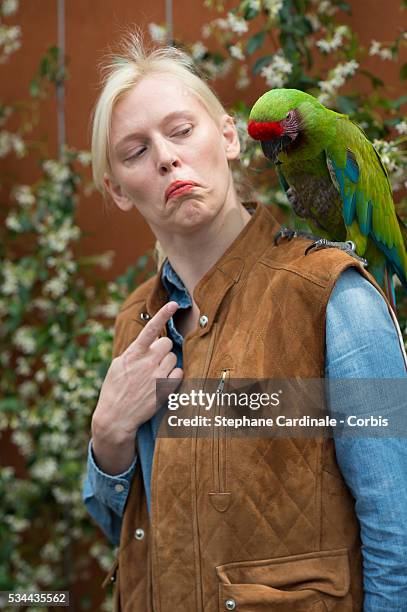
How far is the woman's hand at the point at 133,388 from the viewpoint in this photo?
51.3 inches

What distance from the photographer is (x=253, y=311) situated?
123cm

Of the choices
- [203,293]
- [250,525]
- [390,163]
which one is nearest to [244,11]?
[390,163]

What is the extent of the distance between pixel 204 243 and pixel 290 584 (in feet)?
1.86

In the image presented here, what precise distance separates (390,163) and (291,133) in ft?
1.14

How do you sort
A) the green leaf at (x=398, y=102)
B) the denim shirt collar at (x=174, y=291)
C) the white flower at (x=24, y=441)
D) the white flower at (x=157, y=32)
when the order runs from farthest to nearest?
the white flower at (x=24, y=441) → the white flower at (x=157, y=32) → the green leaf at (x=398, y=102) → the denim shirt collar at (x=174, y=291)

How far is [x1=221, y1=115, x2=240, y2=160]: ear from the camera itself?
1.40 metres

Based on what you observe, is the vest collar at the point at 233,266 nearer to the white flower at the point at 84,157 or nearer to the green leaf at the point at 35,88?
the white flower at the point at 84,157

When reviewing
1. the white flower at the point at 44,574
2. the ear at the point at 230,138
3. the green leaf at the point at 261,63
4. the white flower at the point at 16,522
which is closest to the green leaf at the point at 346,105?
the green leaf at the point at 261,63

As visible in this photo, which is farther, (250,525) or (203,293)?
(203,293)

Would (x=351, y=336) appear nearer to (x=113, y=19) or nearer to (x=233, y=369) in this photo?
(x=233, y=369)

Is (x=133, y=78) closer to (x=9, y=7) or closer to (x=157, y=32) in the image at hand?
(x=157, y=32)

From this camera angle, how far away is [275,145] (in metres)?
1.40

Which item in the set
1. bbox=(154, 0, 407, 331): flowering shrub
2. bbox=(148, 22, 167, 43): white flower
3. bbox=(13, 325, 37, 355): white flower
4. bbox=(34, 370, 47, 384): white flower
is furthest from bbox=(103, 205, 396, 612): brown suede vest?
bbox=(13, 325, 37, 355): white flower

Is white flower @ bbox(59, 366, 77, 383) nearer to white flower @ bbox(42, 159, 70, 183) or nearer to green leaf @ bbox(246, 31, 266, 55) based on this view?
white flower @ bbox(42, 159, 70, 183)
